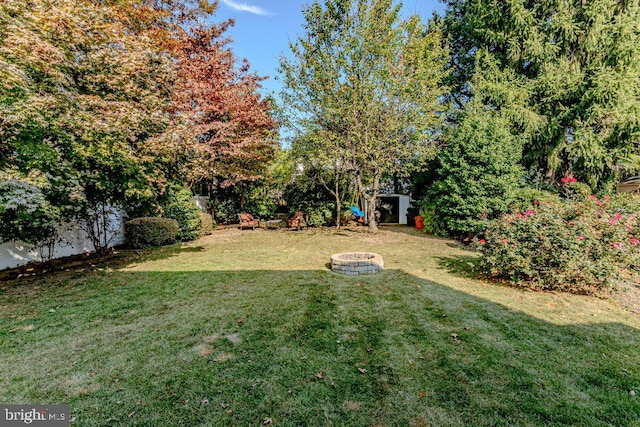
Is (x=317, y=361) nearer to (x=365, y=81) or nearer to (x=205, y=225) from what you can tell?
(x=365, y=81)

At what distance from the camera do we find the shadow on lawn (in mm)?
2312

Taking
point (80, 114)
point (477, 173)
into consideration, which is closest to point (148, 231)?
point (80, 114)

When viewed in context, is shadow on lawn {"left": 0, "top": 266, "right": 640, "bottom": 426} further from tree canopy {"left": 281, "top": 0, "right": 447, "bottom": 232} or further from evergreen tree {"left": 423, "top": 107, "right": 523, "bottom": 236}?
tree canopy {"left": 281, "top": 0, "right": 447, "bottom": 232}

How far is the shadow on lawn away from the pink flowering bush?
1.27 meters

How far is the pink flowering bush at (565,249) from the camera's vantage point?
4.85m

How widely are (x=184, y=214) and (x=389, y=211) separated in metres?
12.2

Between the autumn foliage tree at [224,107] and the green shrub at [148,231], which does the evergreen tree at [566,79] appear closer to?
the autumn foliage tree at [224,107]

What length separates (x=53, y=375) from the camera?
272cm

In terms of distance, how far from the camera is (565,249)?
4.92 metres

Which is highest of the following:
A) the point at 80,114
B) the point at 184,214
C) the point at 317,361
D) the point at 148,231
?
the point at 80,114

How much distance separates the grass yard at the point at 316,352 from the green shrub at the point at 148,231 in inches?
143

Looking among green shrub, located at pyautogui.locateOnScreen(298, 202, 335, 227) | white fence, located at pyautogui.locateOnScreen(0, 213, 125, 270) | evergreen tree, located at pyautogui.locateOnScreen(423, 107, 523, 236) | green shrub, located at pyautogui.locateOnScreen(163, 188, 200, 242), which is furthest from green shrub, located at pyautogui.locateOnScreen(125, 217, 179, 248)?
evergreen tree, located at pyautogui.locateOnScreen(423, 107, 523, 236)

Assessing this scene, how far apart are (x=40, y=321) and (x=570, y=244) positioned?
828cm

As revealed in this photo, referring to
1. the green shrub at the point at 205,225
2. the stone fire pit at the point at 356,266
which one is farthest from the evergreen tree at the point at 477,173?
the green shrub at the point at 205,225
